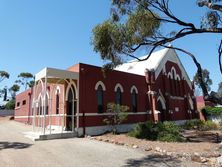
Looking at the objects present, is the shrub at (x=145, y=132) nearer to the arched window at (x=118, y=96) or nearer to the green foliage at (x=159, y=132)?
the green foliage at (x=159, y=132)

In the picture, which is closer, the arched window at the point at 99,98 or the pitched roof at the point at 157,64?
the arched window at the point at 99,98

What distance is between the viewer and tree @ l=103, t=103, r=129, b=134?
1777 cm

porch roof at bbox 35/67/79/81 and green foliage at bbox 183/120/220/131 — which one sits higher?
porch roof at bbox 35/67/79/81

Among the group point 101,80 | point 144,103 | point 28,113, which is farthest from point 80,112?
point 28,113

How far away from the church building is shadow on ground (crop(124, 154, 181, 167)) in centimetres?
796


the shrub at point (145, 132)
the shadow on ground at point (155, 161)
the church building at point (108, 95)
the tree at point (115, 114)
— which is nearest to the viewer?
the shadow on ground at point (155, 161)

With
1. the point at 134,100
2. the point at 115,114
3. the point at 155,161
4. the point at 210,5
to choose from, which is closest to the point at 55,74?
the point at 115,114

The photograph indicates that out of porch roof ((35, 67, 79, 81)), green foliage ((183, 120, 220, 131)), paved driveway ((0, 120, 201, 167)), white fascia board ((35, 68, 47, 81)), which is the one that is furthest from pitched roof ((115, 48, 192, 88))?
paved driveway ((0, 120, 201, 167))

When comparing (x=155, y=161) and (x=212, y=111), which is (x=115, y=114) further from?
(x=212, y=111)

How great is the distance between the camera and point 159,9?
11.6 m

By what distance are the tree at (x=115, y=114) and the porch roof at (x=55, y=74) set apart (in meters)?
3.78

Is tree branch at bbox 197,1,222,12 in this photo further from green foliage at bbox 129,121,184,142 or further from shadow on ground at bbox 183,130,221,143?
shadow on ground at bbox 183,130,221,143

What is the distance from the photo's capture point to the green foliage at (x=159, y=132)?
566 inches

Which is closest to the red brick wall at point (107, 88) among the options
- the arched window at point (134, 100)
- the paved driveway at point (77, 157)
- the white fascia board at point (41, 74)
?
the arched window at point (134, 100)
